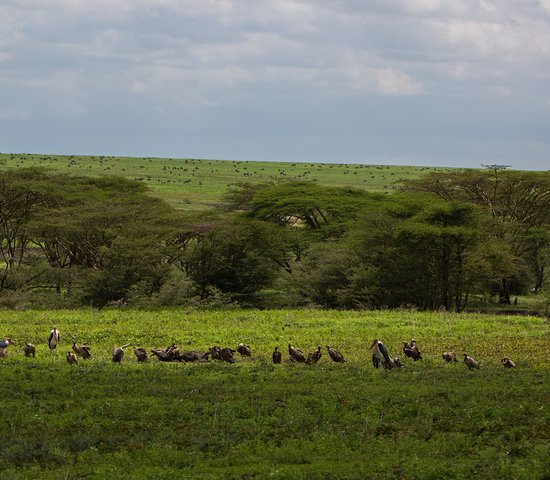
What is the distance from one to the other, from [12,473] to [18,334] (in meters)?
16.2

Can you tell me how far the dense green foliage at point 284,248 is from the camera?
1574 inches

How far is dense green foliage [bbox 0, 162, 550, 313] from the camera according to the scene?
131 feet

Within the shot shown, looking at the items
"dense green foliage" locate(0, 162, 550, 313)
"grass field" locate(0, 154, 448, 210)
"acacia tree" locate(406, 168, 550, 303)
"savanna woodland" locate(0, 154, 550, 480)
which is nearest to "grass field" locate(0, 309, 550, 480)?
"savanna woodland" locate(0, 154, 550, 480)

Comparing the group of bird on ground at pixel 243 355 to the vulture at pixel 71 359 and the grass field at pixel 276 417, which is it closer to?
→ the vulture at pixel 71 359

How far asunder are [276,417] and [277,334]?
13.1 m

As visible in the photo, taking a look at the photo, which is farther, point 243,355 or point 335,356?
point 243,355

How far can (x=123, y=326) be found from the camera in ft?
102

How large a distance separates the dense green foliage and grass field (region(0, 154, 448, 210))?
31.6 metres

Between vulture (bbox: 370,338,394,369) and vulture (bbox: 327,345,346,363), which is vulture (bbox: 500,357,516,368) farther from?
vulture (bbox: 327,345,346,363)

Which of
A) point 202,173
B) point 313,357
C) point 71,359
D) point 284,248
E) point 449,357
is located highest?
point 202,173

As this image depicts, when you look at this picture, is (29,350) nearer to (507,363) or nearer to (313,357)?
(313,357)

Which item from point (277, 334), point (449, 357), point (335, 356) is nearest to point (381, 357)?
point (335, 356)

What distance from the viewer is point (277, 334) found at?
2942cm

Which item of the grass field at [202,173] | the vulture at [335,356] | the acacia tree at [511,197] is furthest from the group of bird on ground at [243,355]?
the grass field at [202,173]
